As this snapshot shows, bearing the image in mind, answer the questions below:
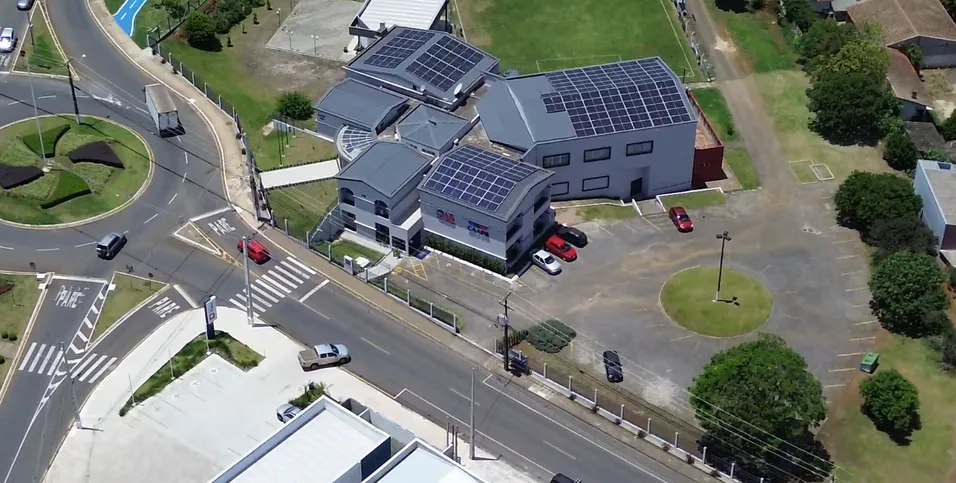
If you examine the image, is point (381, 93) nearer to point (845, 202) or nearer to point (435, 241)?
point (435, 241)

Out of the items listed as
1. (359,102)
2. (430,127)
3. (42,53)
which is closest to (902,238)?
(430,127)

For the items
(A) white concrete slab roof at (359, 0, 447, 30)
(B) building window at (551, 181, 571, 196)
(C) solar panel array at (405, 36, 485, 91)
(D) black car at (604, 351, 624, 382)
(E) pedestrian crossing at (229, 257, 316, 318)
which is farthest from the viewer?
(A) white concrete slab roof at (359, 0, 447, 30)

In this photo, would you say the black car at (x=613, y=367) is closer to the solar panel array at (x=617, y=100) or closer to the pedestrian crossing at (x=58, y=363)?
the solar panel array at (x=617, y=100)

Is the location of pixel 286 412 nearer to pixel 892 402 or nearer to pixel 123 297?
pixel 123 297

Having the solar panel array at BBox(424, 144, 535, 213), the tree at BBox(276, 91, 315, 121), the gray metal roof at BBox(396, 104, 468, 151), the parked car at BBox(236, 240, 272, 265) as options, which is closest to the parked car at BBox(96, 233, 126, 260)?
the parked car at BBox(236, 240, 272, 265)

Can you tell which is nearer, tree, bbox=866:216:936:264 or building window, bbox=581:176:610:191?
tree, bbox=866:216:936:264

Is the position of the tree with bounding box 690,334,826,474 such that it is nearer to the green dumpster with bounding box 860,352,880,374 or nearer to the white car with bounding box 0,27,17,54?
the green dumpster with bounding box 860,352,880,374

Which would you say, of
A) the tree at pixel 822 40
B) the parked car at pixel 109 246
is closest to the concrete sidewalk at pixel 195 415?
the parked car at pixel 109 246
